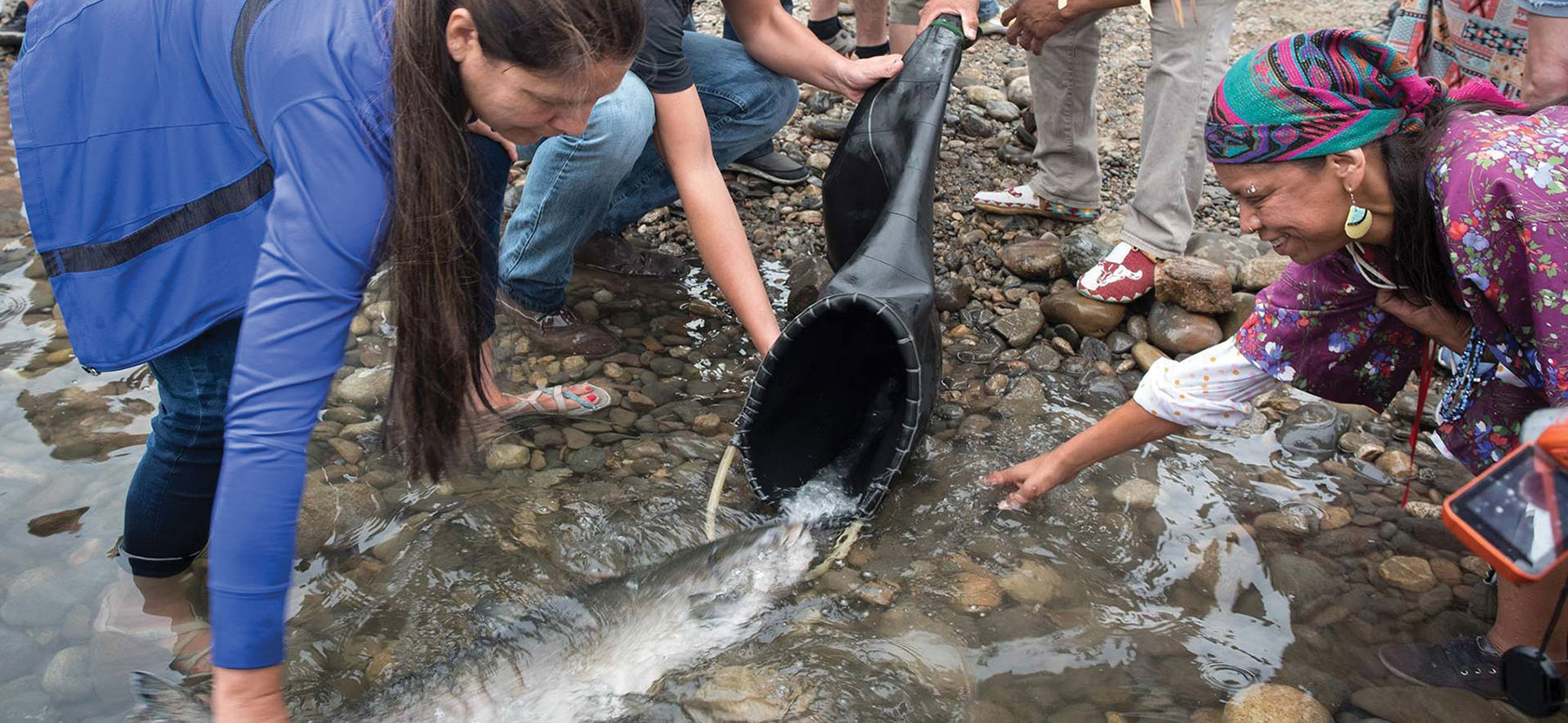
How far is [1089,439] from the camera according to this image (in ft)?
7.79

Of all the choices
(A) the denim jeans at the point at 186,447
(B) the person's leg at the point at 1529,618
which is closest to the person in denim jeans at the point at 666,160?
(A) the denim jeans at the point at 186,447

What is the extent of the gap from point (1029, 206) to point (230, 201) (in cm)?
278

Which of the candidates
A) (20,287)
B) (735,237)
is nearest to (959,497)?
(735,237)

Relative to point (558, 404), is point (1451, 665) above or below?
below

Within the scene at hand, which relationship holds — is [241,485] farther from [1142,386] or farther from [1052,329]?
[1052,329]

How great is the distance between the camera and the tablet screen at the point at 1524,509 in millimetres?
1362

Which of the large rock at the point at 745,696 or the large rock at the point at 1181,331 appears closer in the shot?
the large rock at the point at 745,696

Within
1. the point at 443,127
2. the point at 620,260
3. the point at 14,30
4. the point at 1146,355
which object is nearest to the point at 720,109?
the point at 620,260

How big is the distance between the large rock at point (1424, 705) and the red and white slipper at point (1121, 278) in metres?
1.43

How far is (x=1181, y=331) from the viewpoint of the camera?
Result: 10.5ft

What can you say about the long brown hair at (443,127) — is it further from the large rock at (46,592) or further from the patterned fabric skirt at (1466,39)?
the patterned fabric skirt at (1466,39)

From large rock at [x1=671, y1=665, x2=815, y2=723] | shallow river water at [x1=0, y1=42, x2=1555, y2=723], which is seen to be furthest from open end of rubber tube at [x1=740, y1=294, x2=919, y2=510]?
large rock at [x1=671, y1=665, x2=815, y2=723]

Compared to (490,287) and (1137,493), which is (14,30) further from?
(1137,493)

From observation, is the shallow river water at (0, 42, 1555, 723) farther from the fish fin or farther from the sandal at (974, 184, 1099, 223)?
the sandal at (974, 184, 1099, 223)
